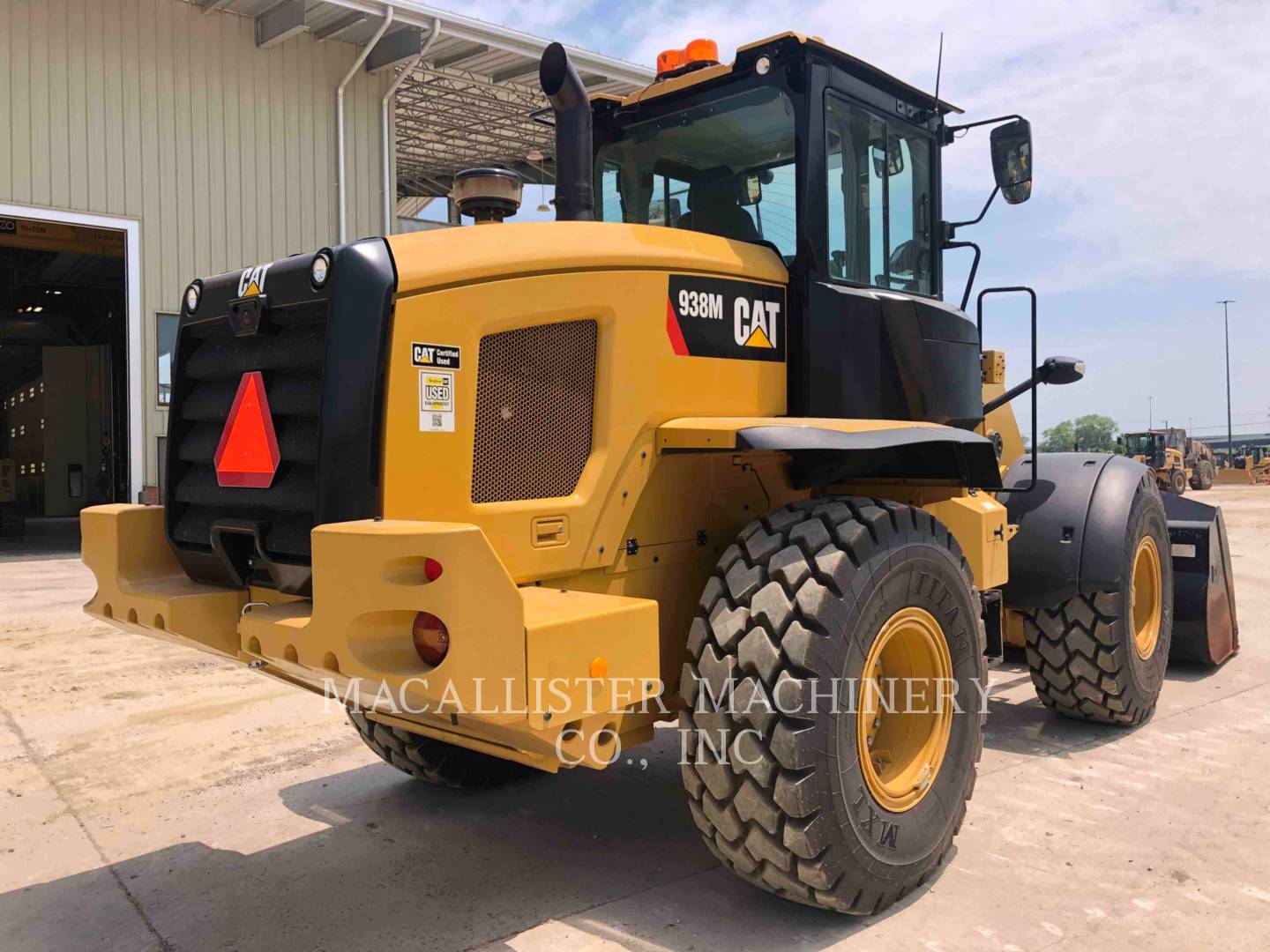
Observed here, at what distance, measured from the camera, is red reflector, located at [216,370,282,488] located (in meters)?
3.12

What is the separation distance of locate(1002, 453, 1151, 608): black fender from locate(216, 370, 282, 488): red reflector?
3.55 metres

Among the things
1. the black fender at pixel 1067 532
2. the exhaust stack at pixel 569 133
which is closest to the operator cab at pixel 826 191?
the exhaust stack at pixel 569 133

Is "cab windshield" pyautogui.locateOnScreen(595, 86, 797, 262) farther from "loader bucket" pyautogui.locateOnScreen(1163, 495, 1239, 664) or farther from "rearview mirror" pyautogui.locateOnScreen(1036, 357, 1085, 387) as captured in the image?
"loader bucket" pyautogui.locateOnScreen(1163, 495, 1239, 664)

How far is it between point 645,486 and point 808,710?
844 millimetres

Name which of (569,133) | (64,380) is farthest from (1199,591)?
(64,380)

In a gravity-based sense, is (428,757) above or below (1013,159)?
below

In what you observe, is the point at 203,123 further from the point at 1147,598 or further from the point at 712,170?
the point at 1147,598

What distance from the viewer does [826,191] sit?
3795 millimetres

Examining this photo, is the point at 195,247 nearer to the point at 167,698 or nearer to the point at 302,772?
the point at 167,698

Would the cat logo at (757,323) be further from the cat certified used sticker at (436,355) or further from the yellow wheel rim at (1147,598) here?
the yellow wheel rim at (1147,598)

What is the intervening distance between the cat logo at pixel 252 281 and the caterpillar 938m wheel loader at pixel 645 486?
15 millimetres

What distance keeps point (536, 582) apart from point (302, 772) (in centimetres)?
238

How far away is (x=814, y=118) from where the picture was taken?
374 cm

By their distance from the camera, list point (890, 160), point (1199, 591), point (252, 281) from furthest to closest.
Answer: point (1199, 591) < point (890, 160) < point (252, 281)
